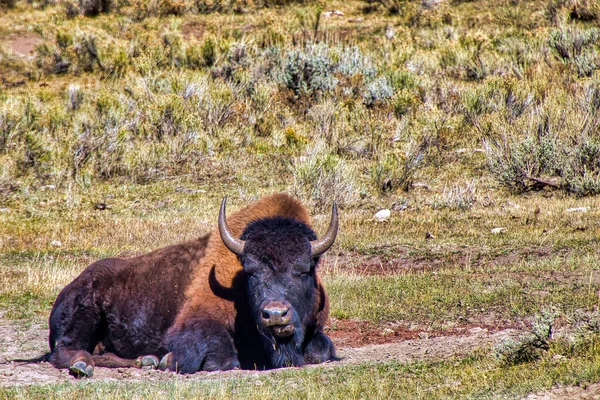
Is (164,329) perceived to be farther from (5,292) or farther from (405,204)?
(405,204)

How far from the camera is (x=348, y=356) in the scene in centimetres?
837

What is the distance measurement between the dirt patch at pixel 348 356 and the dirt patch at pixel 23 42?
2918 centimetres

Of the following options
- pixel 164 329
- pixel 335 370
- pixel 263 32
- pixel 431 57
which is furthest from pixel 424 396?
pixel 263 32

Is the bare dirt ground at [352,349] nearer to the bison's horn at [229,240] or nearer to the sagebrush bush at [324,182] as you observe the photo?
the bison's horn at [229,240]

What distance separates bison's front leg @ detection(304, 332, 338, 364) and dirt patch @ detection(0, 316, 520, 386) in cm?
15

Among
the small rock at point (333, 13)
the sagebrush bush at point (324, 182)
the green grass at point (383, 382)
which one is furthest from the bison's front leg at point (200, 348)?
the small rock at point (333, 13)

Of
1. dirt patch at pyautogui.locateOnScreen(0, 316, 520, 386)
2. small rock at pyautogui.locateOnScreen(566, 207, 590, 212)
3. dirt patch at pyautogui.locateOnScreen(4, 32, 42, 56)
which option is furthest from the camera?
dirt patch at pyautogui.locateOnScreen(4, 32, 42, 56)

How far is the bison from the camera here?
25.7 ft

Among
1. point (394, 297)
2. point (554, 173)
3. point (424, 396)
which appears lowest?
point (554, 173)

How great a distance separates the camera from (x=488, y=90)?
2572cm

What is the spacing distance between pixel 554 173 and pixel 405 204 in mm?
3922

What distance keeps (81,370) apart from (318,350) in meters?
2.22

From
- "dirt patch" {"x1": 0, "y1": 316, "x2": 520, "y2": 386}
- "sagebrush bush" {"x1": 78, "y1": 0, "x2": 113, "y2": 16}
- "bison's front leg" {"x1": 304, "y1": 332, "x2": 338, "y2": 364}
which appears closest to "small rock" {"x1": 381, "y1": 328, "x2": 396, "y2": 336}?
"dirt patch" {"x1": 0, "y1": 316, "x2": 520, "y2": 386}

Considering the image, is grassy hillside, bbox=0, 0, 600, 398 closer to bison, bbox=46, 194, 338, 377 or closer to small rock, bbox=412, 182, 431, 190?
small rock, bbox=412, 182, 431, 190
